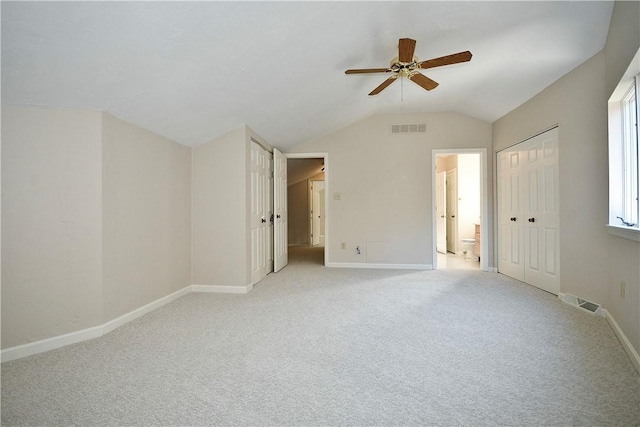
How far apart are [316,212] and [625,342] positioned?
7.86 m

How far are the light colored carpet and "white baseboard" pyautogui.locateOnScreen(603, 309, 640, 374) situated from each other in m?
0.05

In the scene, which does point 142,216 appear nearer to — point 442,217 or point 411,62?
point 411,62

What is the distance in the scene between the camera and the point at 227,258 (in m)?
3.87

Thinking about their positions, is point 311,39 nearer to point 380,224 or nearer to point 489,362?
point 489,362

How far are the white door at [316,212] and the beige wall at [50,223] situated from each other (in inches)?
283

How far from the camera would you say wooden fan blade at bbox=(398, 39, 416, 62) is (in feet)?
7.93

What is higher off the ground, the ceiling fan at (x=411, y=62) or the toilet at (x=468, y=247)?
the ceiling fan at (x=411, y=62)

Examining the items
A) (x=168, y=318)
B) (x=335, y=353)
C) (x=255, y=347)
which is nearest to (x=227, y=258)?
(x=168, y=318)

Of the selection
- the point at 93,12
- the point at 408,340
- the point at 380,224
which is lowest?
the point at 408,340

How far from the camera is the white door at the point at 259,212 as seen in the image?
4199 millimetres

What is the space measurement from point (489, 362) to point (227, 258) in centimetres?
301

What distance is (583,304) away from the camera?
124 inches

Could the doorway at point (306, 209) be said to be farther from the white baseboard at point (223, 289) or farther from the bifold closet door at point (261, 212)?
the white baseboard at point (223, 289)

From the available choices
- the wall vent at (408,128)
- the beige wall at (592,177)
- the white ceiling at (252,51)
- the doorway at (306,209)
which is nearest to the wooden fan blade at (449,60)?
the white ceiling at (252,51)
